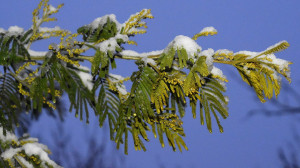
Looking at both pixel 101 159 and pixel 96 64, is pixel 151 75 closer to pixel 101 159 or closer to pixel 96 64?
pixel 96 64

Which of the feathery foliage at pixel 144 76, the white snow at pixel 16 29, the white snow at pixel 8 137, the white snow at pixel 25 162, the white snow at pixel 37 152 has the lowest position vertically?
the white snow at pixel 25 162

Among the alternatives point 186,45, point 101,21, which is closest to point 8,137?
point 101,21

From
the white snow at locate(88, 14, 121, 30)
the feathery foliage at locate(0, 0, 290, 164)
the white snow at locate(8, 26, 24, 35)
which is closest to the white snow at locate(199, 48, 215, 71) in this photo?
the feathery foliage at locate(0, 0, 290, 164)

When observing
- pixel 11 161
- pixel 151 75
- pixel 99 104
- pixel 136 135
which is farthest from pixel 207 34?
Answer: pixel 11 161

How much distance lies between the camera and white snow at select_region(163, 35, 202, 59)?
1.49 m

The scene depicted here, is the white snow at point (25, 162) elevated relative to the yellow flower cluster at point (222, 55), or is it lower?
lower

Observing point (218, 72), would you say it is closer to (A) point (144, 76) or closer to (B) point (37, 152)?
(A) point (144, 76)

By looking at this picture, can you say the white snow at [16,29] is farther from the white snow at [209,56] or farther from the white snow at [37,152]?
the white snow at [209,56]

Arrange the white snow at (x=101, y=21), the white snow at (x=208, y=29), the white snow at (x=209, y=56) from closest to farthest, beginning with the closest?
the white snow at (x=209, y=56) < the white snow at (x=208, y=29) < the white snow at (x=101, y=21)

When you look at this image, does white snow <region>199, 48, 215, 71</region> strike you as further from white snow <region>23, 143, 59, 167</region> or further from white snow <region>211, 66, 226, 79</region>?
white snow <region>23, 143, 59, 167</region>

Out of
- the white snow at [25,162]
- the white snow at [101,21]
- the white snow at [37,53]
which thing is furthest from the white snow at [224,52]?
the white snow at [25,162]

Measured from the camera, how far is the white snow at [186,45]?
149 centimetres

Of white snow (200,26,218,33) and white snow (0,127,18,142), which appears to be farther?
white snow (0,127,18,142)

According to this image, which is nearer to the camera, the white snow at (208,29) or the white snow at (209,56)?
the white snow at (209,56)
